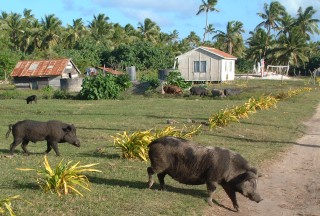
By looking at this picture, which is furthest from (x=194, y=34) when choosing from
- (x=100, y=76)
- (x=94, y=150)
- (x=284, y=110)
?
(x=94, y=150)

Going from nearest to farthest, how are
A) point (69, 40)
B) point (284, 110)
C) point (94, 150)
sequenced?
point (94, 150) < point (284, 110) < point (69, 40)

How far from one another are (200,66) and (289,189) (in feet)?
117

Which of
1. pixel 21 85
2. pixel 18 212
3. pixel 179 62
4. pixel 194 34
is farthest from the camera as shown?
pixel 194 34

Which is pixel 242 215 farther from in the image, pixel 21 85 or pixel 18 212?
pixel 21 85

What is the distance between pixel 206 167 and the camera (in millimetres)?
7355

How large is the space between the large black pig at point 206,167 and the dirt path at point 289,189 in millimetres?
330

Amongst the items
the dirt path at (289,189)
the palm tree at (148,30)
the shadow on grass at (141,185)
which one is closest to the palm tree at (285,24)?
the palm tree at (148,30)

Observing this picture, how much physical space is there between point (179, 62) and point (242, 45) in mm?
Answer: 32846

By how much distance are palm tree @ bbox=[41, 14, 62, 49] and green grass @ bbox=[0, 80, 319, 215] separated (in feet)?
135

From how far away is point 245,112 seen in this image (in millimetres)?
18672

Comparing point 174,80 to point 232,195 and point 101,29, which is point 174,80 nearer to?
point 232,195

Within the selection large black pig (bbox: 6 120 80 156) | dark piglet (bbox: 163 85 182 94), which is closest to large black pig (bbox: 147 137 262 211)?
large black pig (bbox: 6 120 80 156)

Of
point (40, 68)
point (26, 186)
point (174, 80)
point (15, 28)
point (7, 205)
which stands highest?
point (15, 28)

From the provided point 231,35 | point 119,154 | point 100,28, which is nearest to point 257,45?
point 231,35
